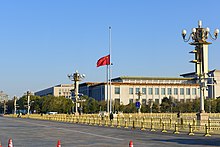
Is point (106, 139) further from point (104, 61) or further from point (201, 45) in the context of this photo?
point (104, 61)

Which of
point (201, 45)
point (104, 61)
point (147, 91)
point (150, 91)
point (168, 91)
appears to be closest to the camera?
point (201, 45)

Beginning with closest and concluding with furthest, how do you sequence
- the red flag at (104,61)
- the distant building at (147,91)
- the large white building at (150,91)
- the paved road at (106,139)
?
the paved road at (106,139) < the red flag at (104,61) < the large white building at (150,91) < the distant building at (147,91)

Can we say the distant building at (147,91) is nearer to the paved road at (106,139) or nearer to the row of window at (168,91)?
the row of window at (168,91)

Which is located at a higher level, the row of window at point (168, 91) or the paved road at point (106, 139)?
the row of window at point (168, 91)

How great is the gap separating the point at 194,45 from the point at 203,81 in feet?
14.8

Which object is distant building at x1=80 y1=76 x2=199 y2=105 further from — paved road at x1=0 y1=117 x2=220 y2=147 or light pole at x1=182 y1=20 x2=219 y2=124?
paved road at x1=0 y1=117 x2=220 y2=147

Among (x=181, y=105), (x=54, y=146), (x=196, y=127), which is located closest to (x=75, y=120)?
(x=196, y=127)

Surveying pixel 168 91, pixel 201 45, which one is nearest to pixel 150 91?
pixel 168 91

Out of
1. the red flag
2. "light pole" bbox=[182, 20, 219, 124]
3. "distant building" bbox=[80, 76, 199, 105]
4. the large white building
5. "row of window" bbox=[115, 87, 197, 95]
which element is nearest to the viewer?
"light pole" bbox=[182, 20, 219, 124]

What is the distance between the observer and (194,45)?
44406 millimetres

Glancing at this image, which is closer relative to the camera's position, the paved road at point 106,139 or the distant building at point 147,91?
the paved road at point 106,139

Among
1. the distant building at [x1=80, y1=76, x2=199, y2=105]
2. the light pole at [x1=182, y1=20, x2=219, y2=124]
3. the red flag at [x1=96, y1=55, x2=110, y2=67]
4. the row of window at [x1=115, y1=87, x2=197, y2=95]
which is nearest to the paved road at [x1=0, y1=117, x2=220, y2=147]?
the light pole at [x1=182, y1=20, x2=219, y2=124]

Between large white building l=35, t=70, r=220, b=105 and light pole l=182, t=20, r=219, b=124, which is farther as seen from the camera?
large white building l=35, t=70, r=220, b=105

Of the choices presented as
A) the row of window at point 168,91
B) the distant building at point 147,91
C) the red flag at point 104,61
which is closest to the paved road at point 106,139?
the red flag at point 104,61
